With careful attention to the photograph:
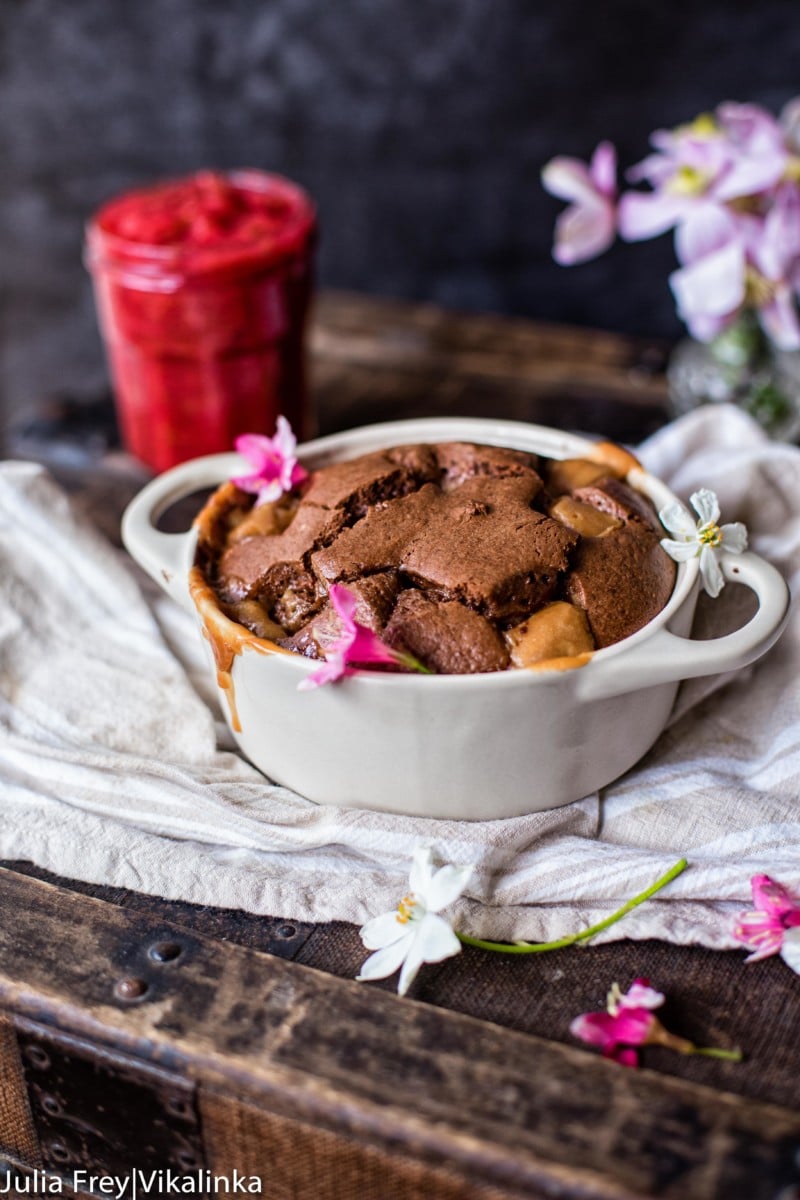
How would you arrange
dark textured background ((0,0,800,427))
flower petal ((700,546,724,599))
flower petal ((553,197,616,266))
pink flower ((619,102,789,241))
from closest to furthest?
1. flower petal ((700,546,724,599))
2. pink flower ((619,102,789,241))
3. flower petal ((553,197,616,266))
4. dark textured background ((0,0,800,427))

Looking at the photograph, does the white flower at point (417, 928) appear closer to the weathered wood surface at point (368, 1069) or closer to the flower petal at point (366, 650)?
the weathered wood surface at point (368, 1069)

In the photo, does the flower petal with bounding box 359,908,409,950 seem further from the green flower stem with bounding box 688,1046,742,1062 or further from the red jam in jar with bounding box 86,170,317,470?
the red jam in jar with bounding box 86,170,317,470

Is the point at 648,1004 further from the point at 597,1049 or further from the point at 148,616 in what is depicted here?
the point at 148,616

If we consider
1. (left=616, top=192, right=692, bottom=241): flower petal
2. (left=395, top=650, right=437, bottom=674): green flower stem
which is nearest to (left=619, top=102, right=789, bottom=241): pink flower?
(left=616, top=192, right=692, bottom=241): flower petal

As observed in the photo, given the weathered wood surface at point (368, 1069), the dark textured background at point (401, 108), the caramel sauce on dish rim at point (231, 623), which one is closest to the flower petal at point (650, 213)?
the caramel sauce on dish rim at point (231, 623)

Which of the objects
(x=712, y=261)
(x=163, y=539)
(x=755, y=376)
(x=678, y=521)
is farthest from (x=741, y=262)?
(x=163, y=539)

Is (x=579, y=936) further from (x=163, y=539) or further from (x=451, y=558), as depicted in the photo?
(x=163, y=539)

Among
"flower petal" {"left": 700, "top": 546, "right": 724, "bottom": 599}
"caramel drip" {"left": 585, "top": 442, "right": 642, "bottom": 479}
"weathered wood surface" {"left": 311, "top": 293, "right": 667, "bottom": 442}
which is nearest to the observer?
"flower petal" {"left": 700, "top": 546, "right": 724, "bottom": 599}

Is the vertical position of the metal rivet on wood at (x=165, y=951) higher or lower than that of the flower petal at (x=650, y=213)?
lower
